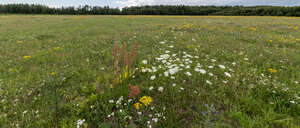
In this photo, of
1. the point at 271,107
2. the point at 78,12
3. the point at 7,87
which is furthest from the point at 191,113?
the point at 78,12

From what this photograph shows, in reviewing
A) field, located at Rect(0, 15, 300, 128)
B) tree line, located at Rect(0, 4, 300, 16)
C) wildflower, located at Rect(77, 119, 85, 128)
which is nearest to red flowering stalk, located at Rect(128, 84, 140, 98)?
field, located at Rect(0, 15, 300, 128)

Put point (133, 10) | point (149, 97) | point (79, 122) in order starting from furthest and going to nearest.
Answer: point (133, 10) < point (149, 97) < point (79, 122)

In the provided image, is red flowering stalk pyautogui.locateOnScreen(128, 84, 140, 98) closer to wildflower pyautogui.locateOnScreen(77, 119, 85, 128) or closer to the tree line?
wildflower pyautogui.locateOnScreen(77, 119, 85, 128)

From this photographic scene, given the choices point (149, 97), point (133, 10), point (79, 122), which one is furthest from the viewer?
point (133, 10)

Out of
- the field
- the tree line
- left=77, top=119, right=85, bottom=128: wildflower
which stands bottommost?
left=77, top=119, right=85, bottom=128: wildflower

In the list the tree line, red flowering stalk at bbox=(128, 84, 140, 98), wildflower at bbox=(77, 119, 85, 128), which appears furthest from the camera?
the tree line

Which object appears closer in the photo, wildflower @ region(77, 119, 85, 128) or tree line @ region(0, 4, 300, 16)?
wildflower @ region(77, 119, 85, 128)

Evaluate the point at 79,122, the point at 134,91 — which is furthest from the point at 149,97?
the point at 79,122

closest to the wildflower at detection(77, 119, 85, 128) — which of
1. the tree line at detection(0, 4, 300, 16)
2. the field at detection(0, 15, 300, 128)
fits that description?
the field at detection(0, 15, 300, 128)

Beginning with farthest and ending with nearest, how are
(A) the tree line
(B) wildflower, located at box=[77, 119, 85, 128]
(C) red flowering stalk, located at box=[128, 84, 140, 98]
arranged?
(A) the tree line → (C) red flowering stalk, located at box=[128, 84, 140, 98] → (B) wildflower, located at box=[77, 119, 85, 128]

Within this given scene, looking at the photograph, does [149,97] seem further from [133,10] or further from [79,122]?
[133,10]

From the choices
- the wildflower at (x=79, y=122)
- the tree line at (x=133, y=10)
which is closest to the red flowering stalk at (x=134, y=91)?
the wildflower at (x=79, y=122)

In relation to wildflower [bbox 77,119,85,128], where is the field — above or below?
above

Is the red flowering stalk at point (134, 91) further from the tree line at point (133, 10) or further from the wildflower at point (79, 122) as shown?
the tree line at point (133, 10)
